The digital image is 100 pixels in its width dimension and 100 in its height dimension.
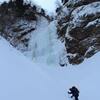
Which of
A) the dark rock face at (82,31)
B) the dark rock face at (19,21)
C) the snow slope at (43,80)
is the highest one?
the dark rock face at (19,21)

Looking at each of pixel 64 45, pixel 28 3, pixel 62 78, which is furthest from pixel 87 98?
pixel 28 3

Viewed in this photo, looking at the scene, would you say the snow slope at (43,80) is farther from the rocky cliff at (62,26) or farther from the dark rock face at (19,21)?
the dark rock face at (19,21)

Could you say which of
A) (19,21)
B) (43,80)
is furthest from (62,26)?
(43,80)

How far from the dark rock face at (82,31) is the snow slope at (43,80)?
109 centimetres

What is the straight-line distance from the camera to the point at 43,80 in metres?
20.1

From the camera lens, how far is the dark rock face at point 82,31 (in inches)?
1053

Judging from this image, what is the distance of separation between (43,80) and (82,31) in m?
8.63

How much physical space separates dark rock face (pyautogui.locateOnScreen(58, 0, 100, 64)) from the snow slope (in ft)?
3.56

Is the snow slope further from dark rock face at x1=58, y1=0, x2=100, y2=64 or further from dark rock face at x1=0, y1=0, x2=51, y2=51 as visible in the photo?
dark rock face at x1=0, y1=0, x2=51, y2=51

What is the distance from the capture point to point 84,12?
28516 millimetres

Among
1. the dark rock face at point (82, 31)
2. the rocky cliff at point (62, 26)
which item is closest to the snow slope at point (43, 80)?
the dark rock face at point (82, 31)

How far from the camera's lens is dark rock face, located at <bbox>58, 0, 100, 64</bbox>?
26.8 meters

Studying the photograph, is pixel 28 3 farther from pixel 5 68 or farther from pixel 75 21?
pixel 5 68

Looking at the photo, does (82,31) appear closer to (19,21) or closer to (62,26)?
(62,26)
